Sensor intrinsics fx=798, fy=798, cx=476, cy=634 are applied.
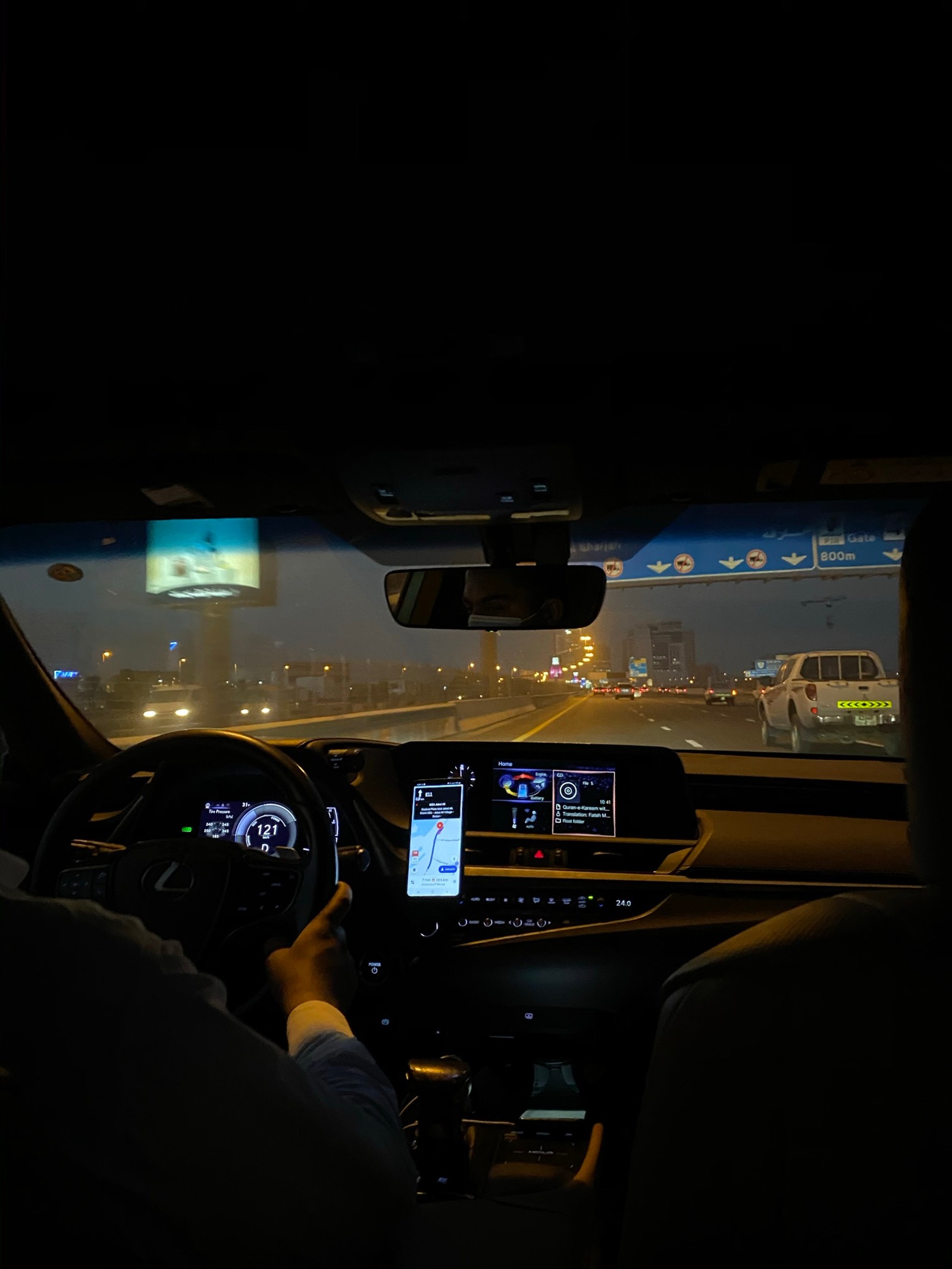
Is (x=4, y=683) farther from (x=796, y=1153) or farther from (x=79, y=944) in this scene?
(x=796, y=1153)

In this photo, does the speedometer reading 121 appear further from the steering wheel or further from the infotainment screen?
the infotainment screen

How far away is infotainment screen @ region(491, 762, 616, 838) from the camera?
3.60 meters

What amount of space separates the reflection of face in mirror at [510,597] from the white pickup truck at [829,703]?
1.50 metres

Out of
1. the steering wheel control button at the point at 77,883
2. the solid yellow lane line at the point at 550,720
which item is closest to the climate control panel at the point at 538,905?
the solid yellow lane line at the point at 550,720

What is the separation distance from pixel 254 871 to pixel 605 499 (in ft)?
7.92

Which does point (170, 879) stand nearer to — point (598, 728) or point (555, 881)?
point (555, 881)

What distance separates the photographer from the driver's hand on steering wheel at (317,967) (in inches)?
68.6

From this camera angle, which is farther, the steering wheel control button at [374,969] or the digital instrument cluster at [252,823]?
the steering wheel control button at [374,969]

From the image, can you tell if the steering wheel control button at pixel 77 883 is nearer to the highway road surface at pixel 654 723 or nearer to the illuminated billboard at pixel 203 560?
the highway road surface at pixel 654 723

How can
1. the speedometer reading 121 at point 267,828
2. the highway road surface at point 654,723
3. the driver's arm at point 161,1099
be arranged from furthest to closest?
the highway road surface at point 654,723 < the speedometer reading 121 at point 267,828 < the driver's arm at point 161,1099

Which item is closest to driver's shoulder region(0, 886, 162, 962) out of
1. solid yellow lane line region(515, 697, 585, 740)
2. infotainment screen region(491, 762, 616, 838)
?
infotainment screen region(491, 762, 616, 838)

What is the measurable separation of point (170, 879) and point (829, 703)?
4.66 meters

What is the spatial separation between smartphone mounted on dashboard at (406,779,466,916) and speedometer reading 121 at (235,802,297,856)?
1.82ft

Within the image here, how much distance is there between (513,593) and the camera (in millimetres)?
3508
